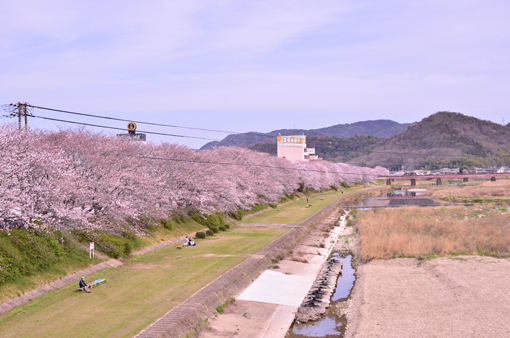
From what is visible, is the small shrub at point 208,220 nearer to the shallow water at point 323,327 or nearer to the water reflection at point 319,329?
the shallow water at point 323,327

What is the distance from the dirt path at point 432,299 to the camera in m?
21.5

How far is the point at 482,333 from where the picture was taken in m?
20.3

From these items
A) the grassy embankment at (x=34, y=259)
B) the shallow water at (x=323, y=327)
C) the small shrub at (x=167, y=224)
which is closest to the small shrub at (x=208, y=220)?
the small shrub at (x=167, y=224)

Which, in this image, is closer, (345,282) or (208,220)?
(345,282)

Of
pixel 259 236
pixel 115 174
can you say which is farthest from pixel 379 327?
pixel 259 236

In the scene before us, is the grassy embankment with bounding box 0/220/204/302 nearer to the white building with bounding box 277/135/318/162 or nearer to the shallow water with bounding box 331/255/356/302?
the shallow water with bounding box 331/255/356/302

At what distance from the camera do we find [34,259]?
24484 mm

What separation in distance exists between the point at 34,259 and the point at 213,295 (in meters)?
10.5

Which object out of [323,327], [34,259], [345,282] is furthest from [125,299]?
[345,282]

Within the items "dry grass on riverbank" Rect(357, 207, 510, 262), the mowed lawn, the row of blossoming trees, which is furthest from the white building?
the mowed lawn

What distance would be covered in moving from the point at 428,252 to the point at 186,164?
2833 cm

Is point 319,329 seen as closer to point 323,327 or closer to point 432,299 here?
point 323,327

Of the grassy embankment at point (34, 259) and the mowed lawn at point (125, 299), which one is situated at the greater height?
the grassy embankment at point (34, 259)

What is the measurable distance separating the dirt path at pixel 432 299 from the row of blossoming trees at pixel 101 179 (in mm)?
18620
